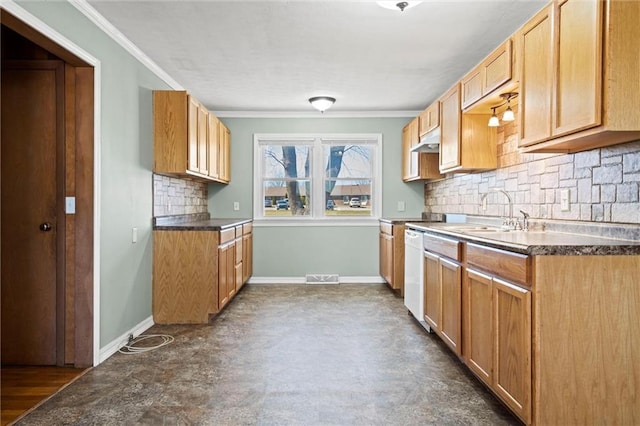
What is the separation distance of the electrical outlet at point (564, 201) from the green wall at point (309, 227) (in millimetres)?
3388

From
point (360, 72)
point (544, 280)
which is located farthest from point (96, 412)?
point (360, 72)

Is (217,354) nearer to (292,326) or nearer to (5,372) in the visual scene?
(292,326)

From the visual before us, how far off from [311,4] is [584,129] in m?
1.82

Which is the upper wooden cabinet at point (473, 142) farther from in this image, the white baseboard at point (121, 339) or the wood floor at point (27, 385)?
the wood floor at point (27, 385)

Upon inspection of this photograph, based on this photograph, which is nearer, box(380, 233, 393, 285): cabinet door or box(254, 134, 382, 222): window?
box(380, 233, 393, 285): cabinet door

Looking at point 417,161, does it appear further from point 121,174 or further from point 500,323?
point 121,174

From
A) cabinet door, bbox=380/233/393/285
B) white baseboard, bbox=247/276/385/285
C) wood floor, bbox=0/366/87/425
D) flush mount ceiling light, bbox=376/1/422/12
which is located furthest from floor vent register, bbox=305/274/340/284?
flush mount ceiling light, bbox=376/1/422/12

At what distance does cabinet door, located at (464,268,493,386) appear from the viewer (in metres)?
2.32

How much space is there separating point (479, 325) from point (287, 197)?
13.2 ft

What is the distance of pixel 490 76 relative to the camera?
9.74 ft

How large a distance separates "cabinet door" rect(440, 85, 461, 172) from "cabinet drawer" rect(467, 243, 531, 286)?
4.49 feet

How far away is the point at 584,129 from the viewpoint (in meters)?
1.96

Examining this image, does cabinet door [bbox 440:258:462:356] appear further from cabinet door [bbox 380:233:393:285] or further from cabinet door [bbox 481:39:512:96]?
cabinet door [bbox 380:233:393:285]

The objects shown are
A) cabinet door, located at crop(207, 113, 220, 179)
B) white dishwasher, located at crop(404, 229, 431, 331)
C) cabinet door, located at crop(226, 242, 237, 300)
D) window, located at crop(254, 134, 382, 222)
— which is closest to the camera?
white dishwasher, located at crop(404, 229, 431, 331)
